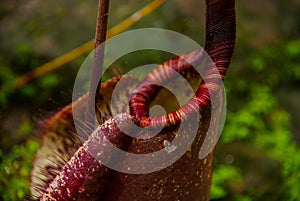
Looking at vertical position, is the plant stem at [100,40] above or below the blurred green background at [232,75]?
above

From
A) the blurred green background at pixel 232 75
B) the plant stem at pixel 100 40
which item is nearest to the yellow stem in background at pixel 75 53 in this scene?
the blurred green background at pixel 232 75

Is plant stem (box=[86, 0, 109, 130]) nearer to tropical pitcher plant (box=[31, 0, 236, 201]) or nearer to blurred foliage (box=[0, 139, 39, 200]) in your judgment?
tropical pitcher plant (box=[31, 0, 236, 201])

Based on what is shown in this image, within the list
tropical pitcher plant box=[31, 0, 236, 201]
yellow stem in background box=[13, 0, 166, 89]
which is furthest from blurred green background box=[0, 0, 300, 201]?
tropical pitcher plant box=[31, 0, 236, 201]

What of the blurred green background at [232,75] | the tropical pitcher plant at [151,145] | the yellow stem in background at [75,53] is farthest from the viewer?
the yellow stem in background at [75,53]

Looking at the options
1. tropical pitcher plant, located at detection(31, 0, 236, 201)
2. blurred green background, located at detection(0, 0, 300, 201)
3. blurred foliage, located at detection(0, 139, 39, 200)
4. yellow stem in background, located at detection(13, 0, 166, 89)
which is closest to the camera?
tropical pitcher plant, located at detection(31, 0, 236, 201)

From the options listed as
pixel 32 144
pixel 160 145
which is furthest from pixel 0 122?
pixel 160 145

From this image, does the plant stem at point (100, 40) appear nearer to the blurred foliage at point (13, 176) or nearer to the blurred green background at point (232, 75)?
the blurred foliage at point (13, 176)
